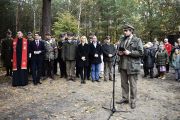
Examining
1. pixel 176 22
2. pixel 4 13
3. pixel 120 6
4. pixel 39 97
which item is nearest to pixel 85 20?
pixel 120 6

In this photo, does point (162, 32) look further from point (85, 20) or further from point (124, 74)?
point (124, 74)

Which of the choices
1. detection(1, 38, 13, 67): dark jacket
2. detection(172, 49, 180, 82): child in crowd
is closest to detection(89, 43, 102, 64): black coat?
detection(1, 38, 13, 67): dark jacket

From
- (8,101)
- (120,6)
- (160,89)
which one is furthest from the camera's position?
(120,6)

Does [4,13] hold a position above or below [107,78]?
above

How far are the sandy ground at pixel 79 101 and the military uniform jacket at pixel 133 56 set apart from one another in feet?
3.86

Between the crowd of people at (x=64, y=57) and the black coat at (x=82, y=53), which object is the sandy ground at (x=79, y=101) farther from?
the black coat at (x=82, y=53)

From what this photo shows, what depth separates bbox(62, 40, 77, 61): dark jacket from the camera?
546 inches

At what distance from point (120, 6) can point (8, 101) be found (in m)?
29.9

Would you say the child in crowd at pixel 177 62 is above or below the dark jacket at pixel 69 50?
below

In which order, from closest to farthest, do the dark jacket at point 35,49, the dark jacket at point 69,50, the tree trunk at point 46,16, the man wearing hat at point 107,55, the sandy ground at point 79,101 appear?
1. the sandy ground at point 79,101
2. the dark jacket at point 35,49
3. the dark jacket at point 69,50
4. the man wearing hat at point 107,55
5. the tree trunk at point 46,16

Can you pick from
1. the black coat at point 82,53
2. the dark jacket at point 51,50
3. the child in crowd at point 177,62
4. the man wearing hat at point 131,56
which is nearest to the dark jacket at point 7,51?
the dark jacket at point 51,50

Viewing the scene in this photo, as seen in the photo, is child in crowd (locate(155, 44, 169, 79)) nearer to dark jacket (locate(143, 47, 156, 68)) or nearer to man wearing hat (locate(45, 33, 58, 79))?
dark jacket (locate(143, 47, 156, 68))

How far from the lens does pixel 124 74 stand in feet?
31.6

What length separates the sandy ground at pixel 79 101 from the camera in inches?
340
